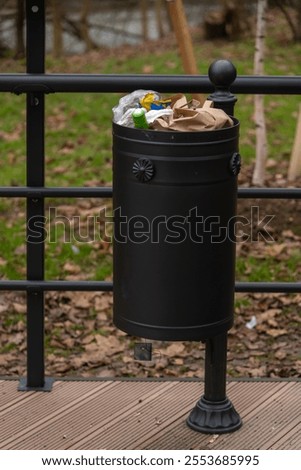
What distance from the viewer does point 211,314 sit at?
416 centimetres

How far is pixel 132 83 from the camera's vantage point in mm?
4574

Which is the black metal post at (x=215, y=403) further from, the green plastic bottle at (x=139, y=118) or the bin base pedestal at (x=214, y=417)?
the green plastic bottle at (x=139, y=118)

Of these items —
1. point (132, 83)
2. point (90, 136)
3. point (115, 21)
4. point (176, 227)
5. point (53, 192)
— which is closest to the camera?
point (176, 227)

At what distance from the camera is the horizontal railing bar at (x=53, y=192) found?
4.66 m

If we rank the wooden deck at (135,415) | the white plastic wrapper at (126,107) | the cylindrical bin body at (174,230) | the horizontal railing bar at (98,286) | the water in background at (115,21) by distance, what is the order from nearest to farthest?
the cylindrical bin body at (174,230) → the white plastic wrapper at (126,107) → the wooden deck at (135,415) → the horizontal railing bar at (98,286) → the water in background at (115,21)

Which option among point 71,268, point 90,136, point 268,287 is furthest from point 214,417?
point 90,136

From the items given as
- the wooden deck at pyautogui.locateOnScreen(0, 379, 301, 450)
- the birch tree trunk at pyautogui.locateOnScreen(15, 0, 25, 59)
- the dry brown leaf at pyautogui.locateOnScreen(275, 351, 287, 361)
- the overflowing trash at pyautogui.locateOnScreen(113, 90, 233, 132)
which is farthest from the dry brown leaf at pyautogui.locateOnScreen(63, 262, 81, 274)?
the birch tree trunk at pyautogui.locateOnScreen(15, 0, 25, 59)

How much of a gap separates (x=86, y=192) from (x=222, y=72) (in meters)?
0.85

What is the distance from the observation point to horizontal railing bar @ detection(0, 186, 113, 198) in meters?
4.66

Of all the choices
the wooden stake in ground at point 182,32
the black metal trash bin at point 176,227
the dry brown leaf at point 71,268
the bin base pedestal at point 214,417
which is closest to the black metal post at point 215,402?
the bin base pedestal at point 214,417

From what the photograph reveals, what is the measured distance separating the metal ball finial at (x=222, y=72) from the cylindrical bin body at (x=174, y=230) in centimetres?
21

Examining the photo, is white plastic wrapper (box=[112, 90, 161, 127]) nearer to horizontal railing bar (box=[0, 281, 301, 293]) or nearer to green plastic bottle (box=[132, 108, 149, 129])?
green plastic bottle (box=[132, 108, 149, 129])

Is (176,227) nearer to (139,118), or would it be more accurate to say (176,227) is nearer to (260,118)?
(139,118)

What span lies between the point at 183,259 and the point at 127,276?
23 cm
